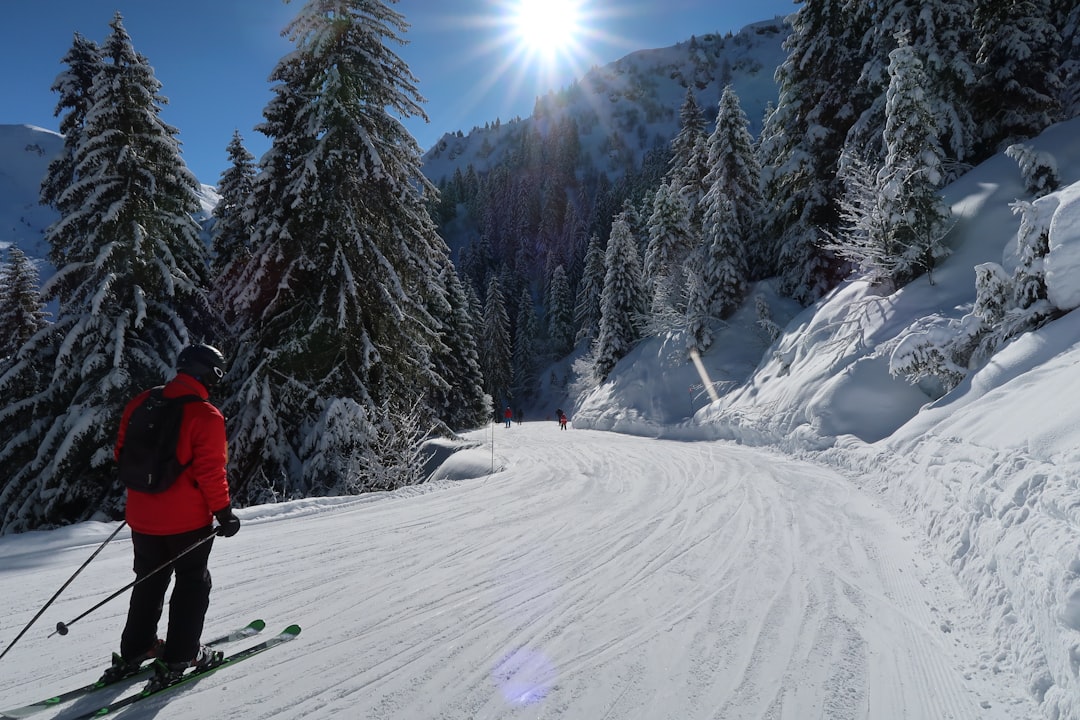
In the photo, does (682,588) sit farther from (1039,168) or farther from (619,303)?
(619,303)

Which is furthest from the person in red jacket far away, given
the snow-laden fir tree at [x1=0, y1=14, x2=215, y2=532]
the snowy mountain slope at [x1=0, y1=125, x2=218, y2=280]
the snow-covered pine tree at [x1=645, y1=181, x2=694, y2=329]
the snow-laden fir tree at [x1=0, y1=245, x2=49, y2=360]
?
the snowy mountain slope at [x1=0, y1=125, x2=218, y2=280]

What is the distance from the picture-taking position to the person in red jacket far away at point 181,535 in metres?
3.15

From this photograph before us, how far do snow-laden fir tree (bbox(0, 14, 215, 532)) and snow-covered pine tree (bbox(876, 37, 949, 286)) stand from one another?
1852 centimetres

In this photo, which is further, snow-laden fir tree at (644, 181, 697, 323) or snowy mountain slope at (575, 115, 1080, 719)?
snow-laden fir tree at (644, 181, 697, 323)

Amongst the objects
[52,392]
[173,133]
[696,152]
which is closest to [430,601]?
[52,392]

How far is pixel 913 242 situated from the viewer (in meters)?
14.4

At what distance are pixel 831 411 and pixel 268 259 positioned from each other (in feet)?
45.7

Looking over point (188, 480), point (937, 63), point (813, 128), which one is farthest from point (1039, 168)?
point (188, 480)

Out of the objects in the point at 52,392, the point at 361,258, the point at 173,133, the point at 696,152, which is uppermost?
the point at 696,152

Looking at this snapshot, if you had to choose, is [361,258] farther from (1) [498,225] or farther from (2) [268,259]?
(1) [498,225]

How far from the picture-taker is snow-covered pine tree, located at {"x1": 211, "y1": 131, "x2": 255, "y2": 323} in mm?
12555

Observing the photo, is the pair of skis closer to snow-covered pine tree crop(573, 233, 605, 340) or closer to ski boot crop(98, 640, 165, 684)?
ski boot crop(98, 640, 165, 684)

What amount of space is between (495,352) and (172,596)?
50065 mm

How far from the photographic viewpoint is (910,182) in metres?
14.1
